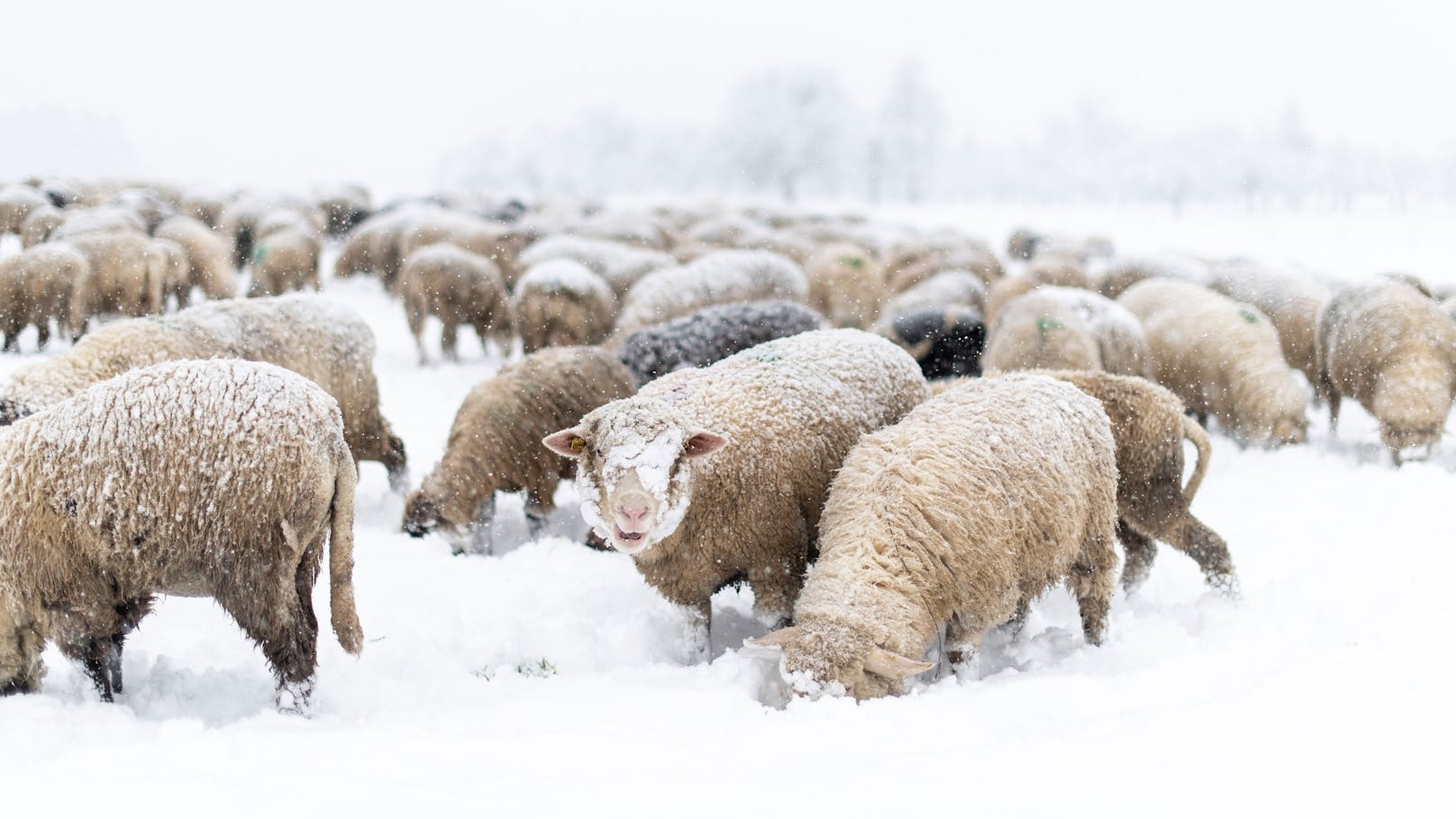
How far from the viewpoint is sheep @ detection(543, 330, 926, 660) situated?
4003 mm

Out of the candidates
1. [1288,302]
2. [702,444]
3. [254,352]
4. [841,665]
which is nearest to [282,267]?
[254,352]

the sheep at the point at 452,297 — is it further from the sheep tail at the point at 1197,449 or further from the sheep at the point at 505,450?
the sheep tail at the point at 1197,449

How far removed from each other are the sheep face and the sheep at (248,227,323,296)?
12.2m

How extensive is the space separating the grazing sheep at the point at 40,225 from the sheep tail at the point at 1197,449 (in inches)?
577

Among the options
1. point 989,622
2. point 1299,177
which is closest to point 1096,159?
point 1299,177

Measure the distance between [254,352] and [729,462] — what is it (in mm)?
3506

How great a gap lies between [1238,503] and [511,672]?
579cm

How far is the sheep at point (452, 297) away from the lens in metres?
12.5

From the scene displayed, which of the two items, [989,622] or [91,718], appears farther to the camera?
[989,622]

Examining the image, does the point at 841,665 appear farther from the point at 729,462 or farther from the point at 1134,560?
the point at 1134,560

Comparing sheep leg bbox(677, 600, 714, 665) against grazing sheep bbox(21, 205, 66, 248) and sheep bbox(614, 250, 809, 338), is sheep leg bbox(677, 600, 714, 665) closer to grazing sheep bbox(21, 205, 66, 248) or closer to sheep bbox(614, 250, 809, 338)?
sheep bbox(614, 250, 809, 338)

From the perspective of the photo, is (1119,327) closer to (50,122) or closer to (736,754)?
(736,754)

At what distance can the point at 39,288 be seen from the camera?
30.9 feet

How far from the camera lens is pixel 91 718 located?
3.41m
